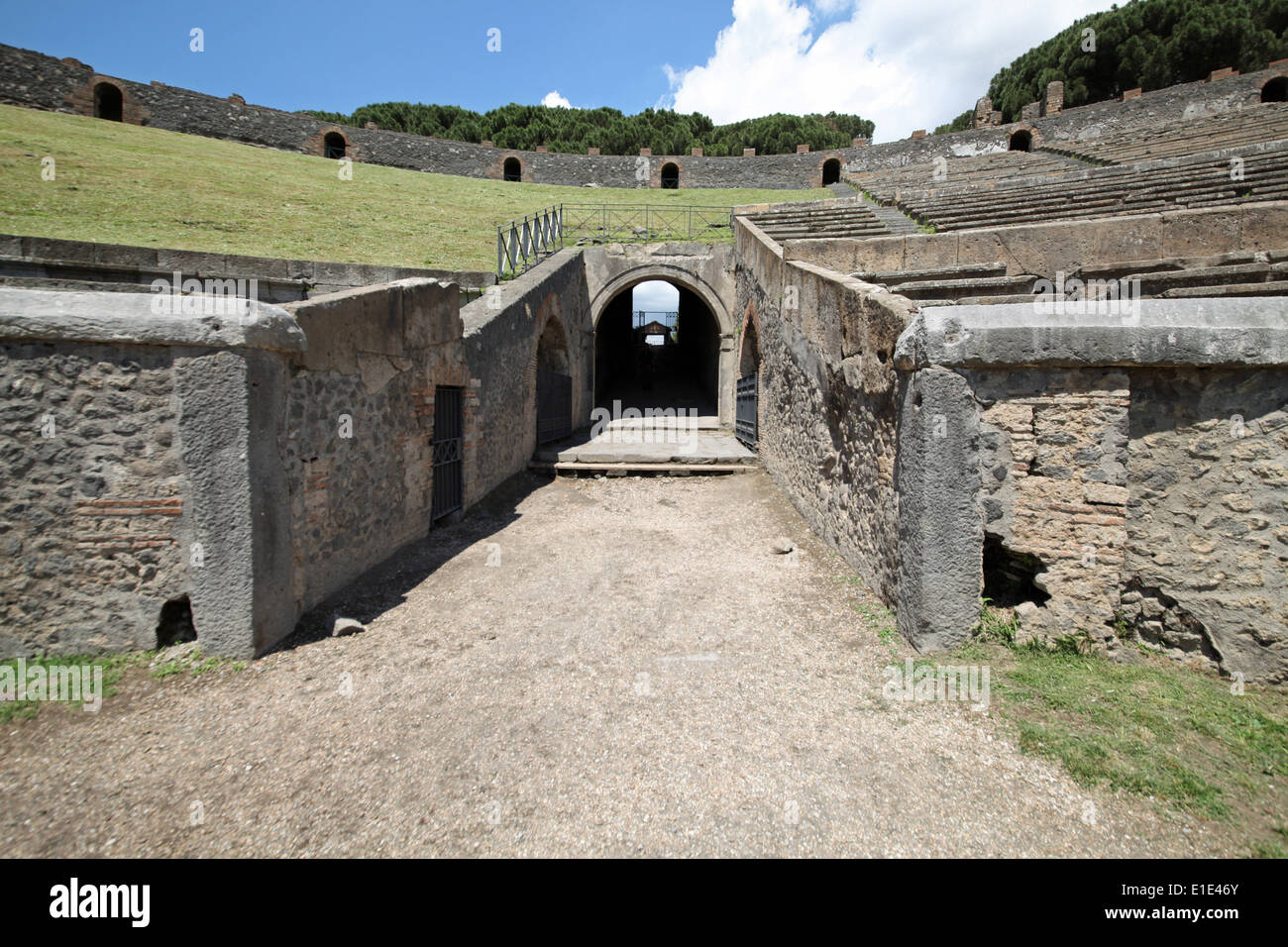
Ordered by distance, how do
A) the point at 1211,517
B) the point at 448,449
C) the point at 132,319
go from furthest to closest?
the point at 448,449 → the point at 132,319 → the point at 1211,517

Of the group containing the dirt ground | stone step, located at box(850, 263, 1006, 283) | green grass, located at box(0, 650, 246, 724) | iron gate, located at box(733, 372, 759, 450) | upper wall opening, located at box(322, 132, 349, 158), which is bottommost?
the dirt ground

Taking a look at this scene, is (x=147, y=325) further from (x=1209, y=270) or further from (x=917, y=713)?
(x=1209, y=270)

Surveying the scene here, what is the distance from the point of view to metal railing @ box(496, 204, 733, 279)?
12.1 m

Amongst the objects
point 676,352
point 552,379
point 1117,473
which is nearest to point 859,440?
point 1117,473

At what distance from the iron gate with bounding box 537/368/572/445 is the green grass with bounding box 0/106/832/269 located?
110 inches

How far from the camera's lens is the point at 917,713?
341cm

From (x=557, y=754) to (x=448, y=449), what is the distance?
15.1 ft

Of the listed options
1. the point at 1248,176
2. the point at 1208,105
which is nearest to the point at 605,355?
the point at 1248,176

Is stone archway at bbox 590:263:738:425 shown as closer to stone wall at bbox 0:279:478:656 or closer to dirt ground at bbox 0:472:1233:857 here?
dirt ground at bbox 0:472:1233:857

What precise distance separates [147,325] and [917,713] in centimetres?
510

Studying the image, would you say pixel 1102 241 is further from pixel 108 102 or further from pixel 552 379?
pixel 108 102

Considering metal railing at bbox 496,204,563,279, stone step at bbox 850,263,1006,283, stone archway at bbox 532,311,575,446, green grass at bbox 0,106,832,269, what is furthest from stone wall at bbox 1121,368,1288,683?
green grass at bbox 0,106,832,269

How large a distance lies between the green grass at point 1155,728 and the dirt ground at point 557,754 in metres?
0.14

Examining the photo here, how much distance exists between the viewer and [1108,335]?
11.7ft
